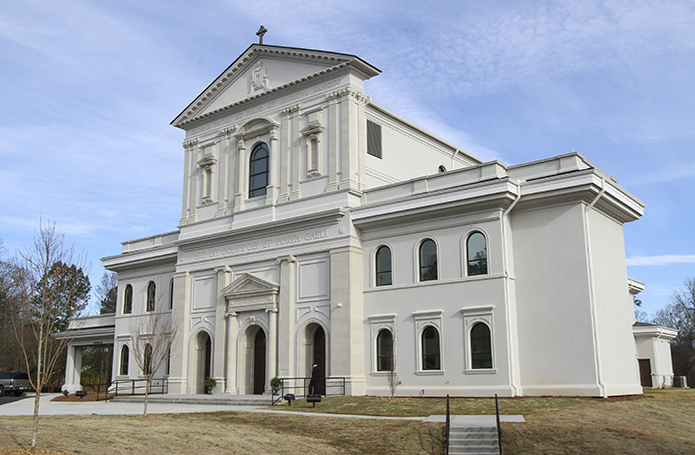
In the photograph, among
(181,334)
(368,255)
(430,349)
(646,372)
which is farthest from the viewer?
(646,372)

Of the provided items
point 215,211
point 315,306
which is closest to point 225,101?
point 215,211

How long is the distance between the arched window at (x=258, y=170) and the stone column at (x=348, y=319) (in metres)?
6.68

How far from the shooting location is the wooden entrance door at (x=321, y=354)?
28.6 metres

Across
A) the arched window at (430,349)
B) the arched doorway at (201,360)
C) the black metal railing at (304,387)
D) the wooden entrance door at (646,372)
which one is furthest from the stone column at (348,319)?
the wooden entrance door at (646,372)

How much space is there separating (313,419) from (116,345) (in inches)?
947

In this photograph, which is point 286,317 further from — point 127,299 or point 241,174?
point 127,299

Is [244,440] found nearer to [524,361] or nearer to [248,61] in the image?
[524,361]

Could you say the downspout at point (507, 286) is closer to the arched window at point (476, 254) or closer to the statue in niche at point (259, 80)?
the arched window at point (476, 254)

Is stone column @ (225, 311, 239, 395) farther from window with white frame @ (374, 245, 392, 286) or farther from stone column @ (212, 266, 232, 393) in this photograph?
window with white frame @ (374, 245, 392, 286)

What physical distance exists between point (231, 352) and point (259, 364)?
1493 mm

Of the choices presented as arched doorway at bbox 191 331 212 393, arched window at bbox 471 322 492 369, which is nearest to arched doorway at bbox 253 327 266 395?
arched doorway at bbox 191 331 212 393

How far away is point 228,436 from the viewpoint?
16.6m

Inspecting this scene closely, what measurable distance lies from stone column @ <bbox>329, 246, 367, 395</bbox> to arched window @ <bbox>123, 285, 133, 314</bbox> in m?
17.6

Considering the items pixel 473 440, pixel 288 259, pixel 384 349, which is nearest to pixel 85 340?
pixel 288 259
